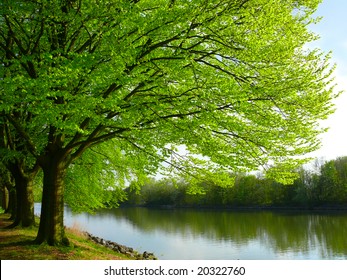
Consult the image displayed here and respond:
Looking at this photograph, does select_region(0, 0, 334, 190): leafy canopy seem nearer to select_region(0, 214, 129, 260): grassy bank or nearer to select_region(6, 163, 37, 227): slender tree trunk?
select_region(0, 214, 129, 260): grassy bank

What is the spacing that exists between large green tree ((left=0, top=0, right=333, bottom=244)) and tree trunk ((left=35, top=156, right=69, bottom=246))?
0.04 meters

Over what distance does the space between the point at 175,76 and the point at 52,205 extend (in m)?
7.41

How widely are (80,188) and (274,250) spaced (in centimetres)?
1866

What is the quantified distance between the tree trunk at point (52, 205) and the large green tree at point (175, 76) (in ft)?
0.14

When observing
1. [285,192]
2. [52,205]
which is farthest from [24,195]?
[285,192]

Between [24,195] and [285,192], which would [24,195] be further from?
[285,192]

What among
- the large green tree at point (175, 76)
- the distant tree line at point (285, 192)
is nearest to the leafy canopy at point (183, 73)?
the large green tree at point (175, 76)

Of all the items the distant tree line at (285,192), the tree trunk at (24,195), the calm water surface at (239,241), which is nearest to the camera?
the tree trunk at (24,195)

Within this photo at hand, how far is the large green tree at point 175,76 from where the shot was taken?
1116 cm

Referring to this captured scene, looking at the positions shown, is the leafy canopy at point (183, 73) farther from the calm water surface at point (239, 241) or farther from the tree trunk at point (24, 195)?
the calm water surface at point (239, 241)

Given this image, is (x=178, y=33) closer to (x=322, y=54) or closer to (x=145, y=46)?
(x=145, y=46)

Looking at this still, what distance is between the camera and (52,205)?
1502 centimetres

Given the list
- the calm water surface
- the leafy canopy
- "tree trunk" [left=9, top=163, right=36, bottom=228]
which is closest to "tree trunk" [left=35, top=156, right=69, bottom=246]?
the leafy canopy

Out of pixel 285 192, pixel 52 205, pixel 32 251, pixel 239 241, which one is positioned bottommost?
pixel 239 241
